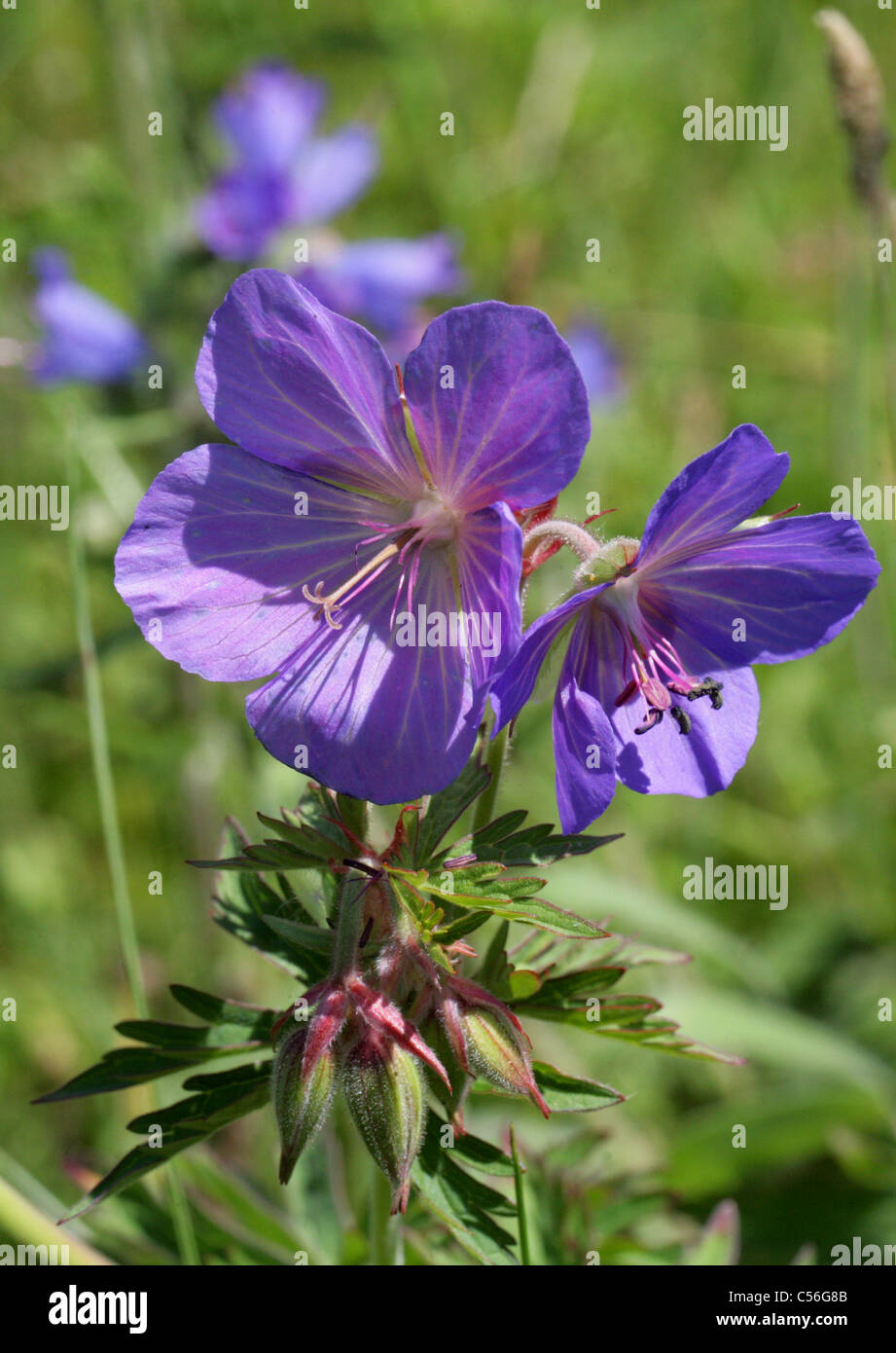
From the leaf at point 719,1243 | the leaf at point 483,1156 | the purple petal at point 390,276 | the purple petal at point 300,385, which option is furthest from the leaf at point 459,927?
the purple petal at point 390,276

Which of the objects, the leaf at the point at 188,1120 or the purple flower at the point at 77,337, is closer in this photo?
the leaf at the point at 188,1120

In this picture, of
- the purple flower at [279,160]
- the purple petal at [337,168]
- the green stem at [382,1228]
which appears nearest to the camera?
the green stem at [382,1228]

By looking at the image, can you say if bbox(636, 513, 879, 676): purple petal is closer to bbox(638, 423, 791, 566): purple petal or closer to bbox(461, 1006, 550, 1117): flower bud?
bbox(638, 423, 791, 566): purple petal

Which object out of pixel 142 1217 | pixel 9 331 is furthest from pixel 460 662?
pixel 9 331

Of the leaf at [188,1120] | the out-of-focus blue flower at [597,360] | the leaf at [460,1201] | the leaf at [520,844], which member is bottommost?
the leaf at [460,1201]

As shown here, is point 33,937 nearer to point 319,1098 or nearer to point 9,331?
point 9,331

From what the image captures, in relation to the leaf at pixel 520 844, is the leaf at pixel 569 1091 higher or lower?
lower

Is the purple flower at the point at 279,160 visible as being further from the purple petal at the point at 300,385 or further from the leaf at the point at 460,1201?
the leaf at the point at 460,1201

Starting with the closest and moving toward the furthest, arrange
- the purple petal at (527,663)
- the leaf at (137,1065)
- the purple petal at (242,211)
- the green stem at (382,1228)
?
the purple petal at (527,663) < the leaf at (137,1065) < the green stem at (382,1228) < the purple petal at (242,211)

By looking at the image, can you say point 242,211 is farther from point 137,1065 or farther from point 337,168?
point 137,1065
